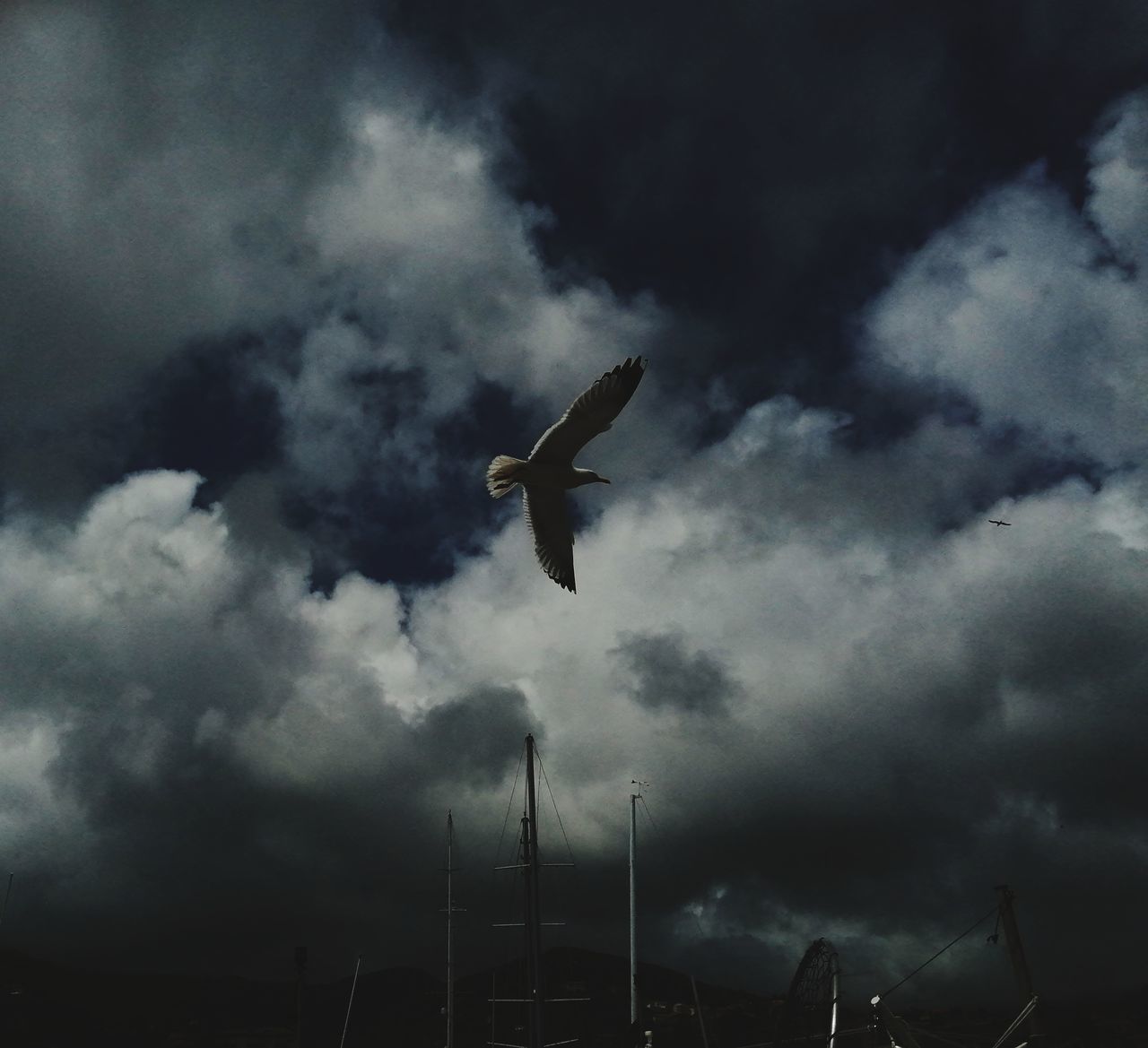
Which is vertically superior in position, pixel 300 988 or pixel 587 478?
pixel 587 478

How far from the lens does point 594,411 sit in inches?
767

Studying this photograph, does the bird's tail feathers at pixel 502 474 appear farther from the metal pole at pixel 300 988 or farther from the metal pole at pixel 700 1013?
the metal pole at pixel 700 1013

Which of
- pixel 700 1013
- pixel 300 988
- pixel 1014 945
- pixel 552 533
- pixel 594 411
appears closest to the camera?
pixel 594 411

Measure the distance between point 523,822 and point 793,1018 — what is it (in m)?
24.4

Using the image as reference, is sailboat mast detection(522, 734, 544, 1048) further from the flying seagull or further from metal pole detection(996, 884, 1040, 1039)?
the flying seagull

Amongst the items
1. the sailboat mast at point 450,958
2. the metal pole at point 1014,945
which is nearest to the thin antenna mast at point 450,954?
the sailboat mast at point 450,958

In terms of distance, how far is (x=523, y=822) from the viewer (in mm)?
41375

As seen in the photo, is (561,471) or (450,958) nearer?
(561,471)

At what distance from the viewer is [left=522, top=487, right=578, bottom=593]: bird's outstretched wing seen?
21.1 m

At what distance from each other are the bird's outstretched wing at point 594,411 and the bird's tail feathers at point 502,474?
0.47 metres

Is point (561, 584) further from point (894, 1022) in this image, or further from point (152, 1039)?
point (152, 1039)

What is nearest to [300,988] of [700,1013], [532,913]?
[532,913]

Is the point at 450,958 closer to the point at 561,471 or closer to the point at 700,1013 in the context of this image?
the point at 700,1013

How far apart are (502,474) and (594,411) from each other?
224cm
